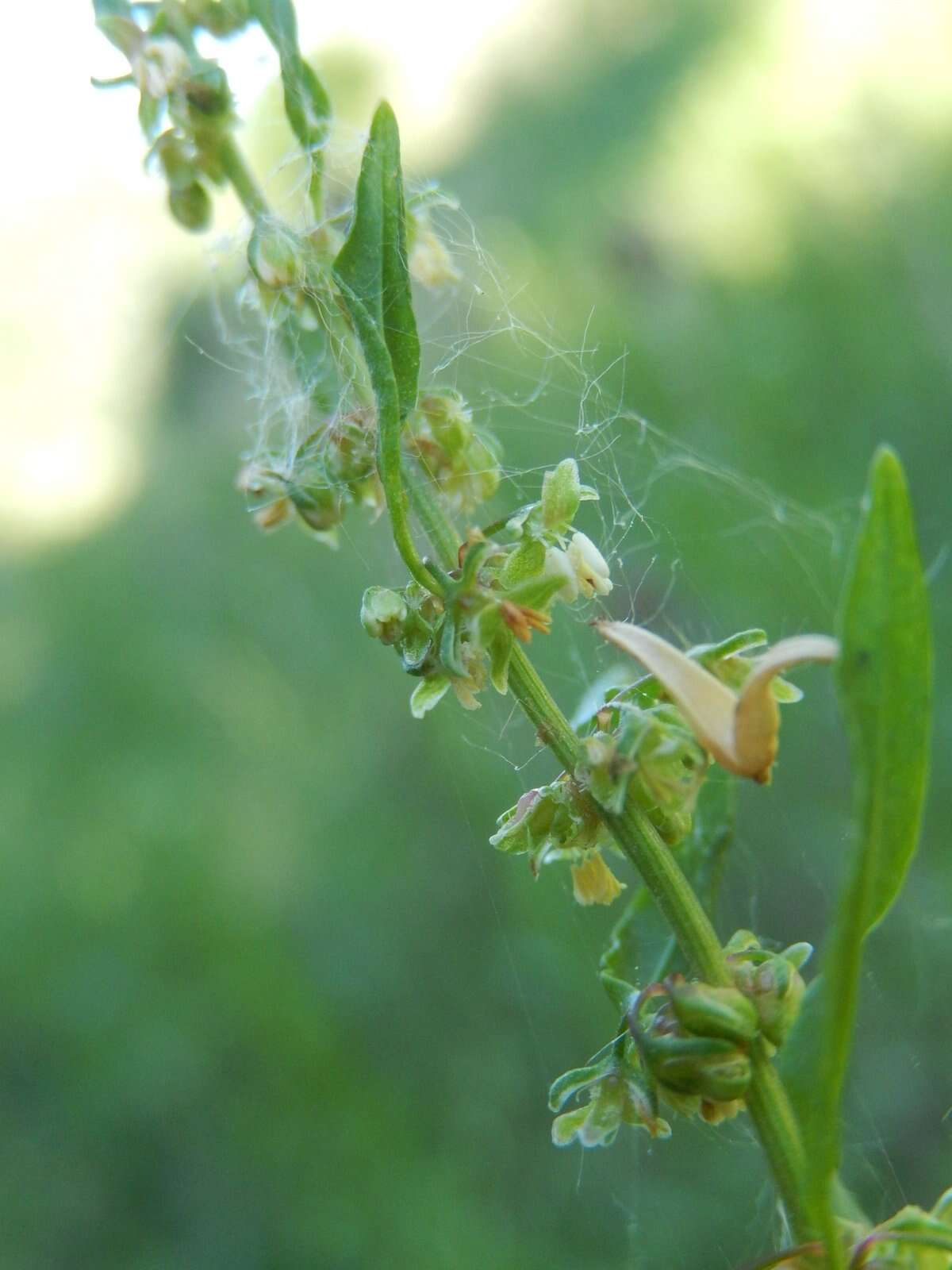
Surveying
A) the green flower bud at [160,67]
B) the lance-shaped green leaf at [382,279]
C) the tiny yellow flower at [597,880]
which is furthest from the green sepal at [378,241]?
the tiny yellow flower at [597,880]

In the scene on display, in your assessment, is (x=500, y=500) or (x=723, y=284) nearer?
(x=500, y=500)

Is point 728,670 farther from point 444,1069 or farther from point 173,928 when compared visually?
point 173,928

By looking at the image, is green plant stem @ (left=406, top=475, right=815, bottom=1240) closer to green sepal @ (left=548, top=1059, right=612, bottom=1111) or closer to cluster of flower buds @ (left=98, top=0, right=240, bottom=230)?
green sepal @ (left=548, top=1059, right=612, bottom=1111)

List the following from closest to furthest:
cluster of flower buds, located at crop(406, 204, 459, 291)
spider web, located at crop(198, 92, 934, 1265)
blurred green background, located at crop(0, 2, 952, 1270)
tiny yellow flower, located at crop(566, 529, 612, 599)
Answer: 1. tiny yellow flower, located at crop(566, 529, 612, 599)
2. cluster of flower buds, located at crop(406, 204, 459, 291)
3. spider web, located at crop(198, 92, 934, 1265)
4. blurred green background, located at crop(0, 2, 952, 1270)

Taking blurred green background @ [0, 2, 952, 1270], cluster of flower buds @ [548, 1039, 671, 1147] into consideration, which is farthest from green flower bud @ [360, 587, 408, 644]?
blurred green background @ [0, 2, 952, 1270]

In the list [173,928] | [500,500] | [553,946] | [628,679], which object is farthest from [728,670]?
[173,928]

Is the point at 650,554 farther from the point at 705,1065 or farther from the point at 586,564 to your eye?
the point at 705,1065

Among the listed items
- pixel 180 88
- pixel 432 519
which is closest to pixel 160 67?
pixel 180 88
